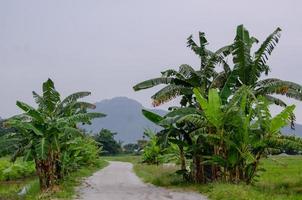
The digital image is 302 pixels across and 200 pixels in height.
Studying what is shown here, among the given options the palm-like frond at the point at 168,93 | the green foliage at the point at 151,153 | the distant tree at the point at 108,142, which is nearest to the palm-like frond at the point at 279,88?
the palm-like frond at the point at 168,93

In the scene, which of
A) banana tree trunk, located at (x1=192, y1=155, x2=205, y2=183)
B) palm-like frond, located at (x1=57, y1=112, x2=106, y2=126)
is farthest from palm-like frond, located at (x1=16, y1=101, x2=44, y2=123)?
banana tree trunk, located at (x1=192, y1=155, x2=205, y2=183)

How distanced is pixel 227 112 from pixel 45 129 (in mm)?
6120

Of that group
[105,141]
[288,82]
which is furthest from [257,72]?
[105,141]

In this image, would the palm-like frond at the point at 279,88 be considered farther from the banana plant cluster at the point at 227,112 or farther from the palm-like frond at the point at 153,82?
the palm-like frond at the point at 153,82

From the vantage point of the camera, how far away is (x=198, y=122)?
719 inches

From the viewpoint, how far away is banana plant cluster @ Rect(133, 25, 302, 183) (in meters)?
17.5

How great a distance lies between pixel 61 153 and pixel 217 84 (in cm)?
658

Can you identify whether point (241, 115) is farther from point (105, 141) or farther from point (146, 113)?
point (105, 141)

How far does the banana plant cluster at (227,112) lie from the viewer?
1755 centimetres

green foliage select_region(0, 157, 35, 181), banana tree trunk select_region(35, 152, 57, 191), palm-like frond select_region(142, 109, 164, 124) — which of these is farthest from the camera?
green foliage select_region(0, 157, 35, 181)

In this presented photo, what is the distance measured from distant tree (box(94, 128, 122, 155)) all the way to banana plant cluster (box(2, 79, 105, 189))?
200 ft

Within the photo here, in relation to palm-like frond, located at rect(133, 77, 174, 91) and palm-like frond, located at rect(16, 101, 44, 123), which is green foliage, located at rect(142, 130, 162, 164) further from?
palm-like frond, located at rect(16, 101, 44, 123)

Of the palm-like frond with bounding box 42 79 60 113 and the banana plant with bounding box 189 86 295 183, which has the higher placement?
the palm-like frond with bounding box 42 79 60 113

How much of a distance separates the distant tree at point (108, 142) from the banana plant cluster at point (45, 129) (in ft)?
200
